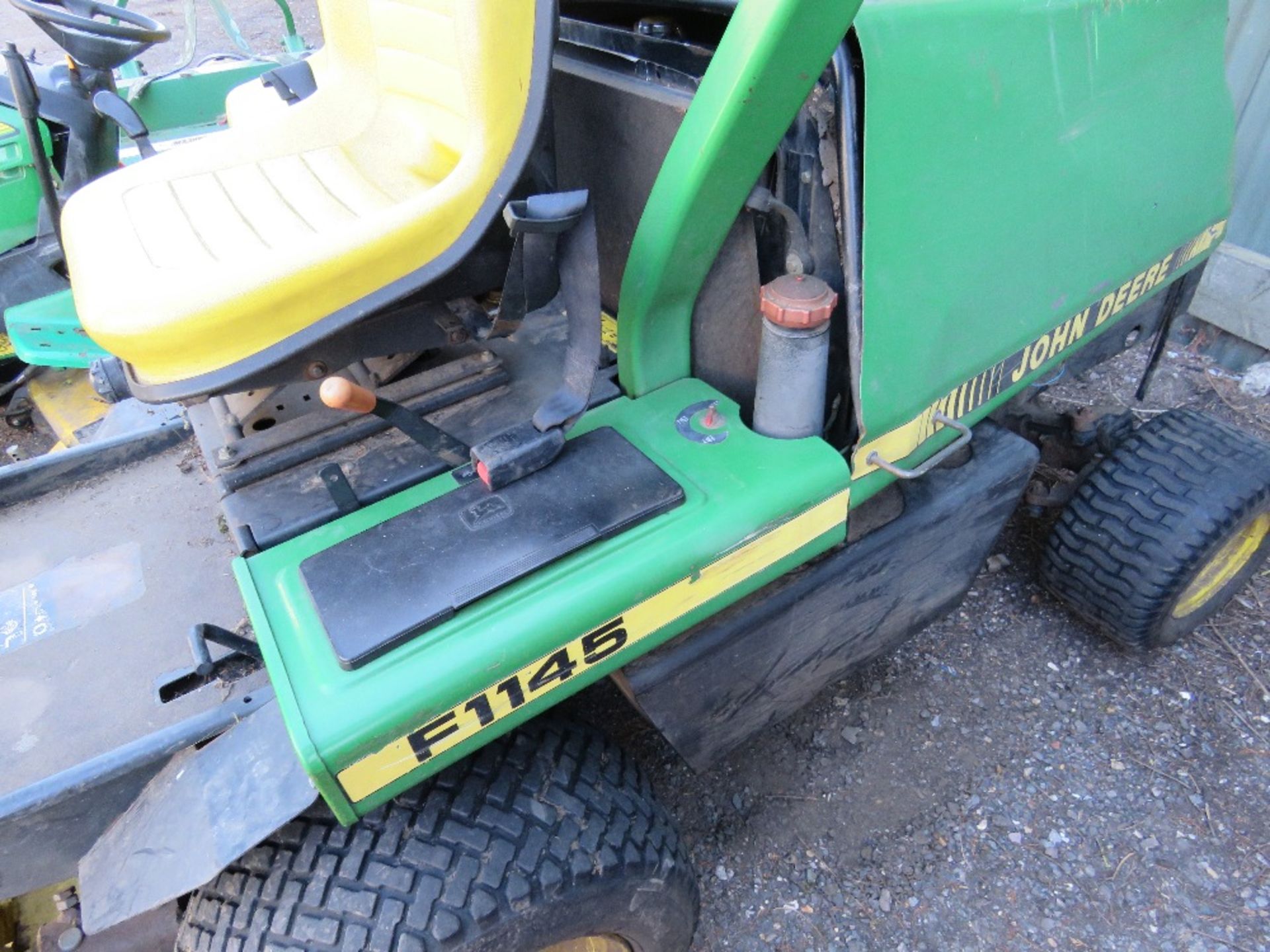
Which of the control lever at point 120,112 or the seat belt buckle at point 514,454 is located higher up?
the control lever at point 120,112

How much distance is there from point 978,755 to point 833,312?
1094mm

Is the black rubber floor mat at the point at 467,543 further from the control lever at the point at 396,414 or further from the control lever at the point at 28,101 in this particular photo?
the control lever at the point at 28,101

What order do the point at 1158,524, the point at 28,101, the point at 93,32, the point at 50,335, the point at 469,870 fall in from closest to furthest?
the point at 469,870
the point at 1158,524
the point at 93,32
the point at 28,101
the point at 50,335

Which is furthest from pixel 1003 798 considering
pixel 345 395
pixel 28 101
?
pixel 28 101

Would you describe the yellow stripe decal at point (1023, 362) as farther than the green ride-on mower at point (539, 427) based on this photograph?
Yes

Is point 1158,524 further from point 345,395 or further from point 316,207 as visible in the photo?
point 316,207

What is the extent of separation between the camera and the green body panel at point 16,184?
8.53 ft

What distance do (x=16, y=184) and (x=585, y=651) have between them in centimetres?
271

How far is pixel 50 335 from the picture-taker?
253 centimetres

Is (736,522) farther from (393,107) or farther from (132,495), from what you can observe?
(132,495)

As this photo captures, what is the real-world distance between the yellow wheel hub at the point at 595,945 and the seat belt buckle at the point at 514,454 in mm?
696

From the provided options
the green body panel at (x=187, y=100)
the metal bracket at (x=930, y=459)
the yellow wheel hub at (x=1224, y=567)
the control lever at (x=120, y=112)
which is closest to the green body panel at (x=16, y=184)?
the green body panel at (x=187, y=100)

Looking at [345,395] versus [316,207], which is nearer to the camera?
[345,395]

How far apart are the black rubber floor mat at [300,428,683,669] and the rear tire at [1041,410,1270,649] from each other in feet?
3.65
